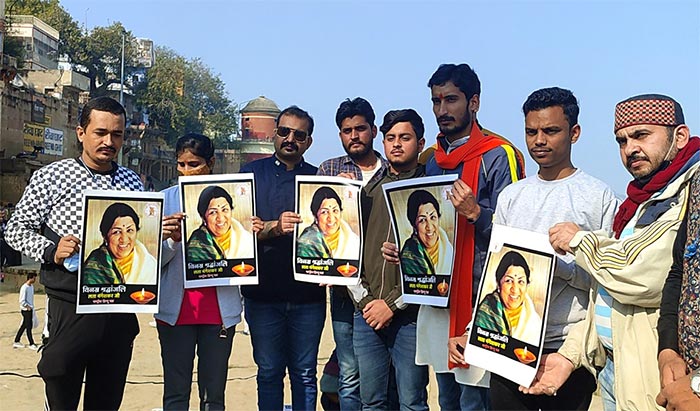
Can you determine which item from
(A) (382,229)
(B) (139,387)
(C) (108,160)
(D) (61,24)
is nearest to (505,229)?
(A) (382,229)

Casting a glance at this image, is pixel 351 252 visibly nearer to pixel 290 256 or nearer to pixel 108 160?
pixel 290 256

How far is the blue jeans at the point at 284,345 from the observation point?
15.6 feet

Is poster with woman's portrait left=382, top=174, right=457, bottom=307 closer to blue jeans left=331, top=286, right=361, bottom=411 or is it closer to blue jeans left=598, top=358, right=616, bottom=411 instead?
blue jeans left=331, top=286, right=361, bottom=411

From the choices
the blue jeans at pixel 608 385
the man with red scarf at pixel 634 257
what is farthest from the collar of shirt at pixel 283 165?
the blue jeans at pixel 608 385

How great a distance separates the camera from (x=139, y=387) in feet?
27.6

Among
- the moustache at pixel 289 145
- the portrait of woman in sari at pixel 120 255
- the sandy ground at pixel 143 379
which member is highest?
the moustache at pixel 289 145

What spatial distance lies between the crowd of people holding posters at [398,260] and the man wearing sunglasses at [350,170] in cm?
2

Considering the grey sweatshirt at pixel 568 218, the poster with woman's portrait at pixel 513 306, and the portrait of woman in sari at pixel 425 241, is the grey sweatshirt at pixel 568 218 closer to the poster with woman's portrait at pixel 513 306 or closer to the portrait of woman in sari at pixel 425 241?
the poster with woman's portrait at pixel 513 306

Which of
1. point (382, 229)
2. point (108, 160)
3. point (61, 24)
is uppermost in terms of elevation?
point (61, 24)

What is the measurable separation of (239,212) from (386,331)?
1.21 metres

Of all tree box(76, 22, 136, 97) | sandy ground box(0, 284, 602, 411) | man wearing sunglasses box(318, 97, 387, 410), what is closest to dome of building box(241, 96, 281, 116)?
tree box(76, 22, 136, 97)

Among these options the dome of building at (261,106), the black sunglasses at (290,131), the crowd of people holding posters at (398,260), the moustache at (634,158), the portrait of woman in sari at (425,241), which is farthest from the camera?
the dome of building at (261,106)

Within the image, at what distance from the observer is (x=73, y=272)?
4094 mm

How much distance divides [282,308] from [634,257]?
8.38 feet
